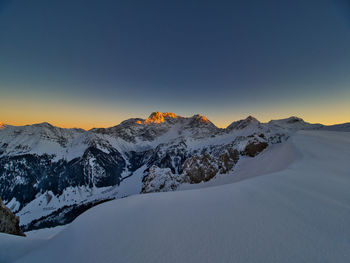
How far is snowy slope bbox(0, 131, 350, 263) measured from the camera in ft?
6.21

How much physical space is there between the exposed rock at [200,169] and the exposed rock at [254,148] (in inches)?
368

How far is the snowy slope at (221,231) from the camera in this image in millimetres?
1893

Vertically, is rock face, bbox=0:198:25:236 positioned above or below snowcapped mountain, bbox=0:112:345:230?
above

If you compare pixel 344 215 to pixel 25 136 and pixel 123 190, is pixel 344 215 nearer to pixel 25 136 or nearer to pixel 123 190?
pixel 123 190

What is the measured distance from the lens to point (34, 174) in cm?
13338

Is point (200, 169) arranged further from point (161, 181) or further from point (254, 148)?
point (254, 148)

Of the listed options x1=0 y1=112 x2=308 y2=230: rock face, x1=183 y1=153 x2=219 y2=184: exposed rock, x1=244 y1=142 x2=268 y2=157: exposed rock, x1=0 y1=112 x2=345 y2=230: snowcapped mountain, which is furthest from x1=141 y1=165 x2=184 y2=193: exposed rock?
x1=0 y1=112 x2=308 y2=230: rock face

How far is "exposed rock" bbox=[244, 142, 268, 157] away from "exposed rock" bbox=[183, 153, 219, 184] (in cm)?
935

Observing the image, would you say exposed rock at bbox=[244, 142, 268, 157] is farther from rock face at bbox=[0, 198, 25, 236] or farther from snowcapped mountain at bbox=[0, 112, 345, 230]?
rock face at bbox=[0, 198, 25, 236]

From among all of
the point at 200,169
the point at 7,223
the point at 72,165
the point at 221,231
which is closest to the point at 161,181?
the point at 200,169

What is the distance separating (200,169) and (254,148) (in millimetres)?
15561

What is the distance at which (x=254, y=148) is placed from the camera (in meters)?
32.8

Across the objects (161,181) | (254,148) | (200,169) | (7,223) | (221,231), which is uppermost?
(221,231)

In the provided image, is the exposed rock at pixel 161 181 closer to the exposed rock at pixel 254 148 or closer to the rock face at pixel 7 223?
the exposed rock at pixel 254 148
